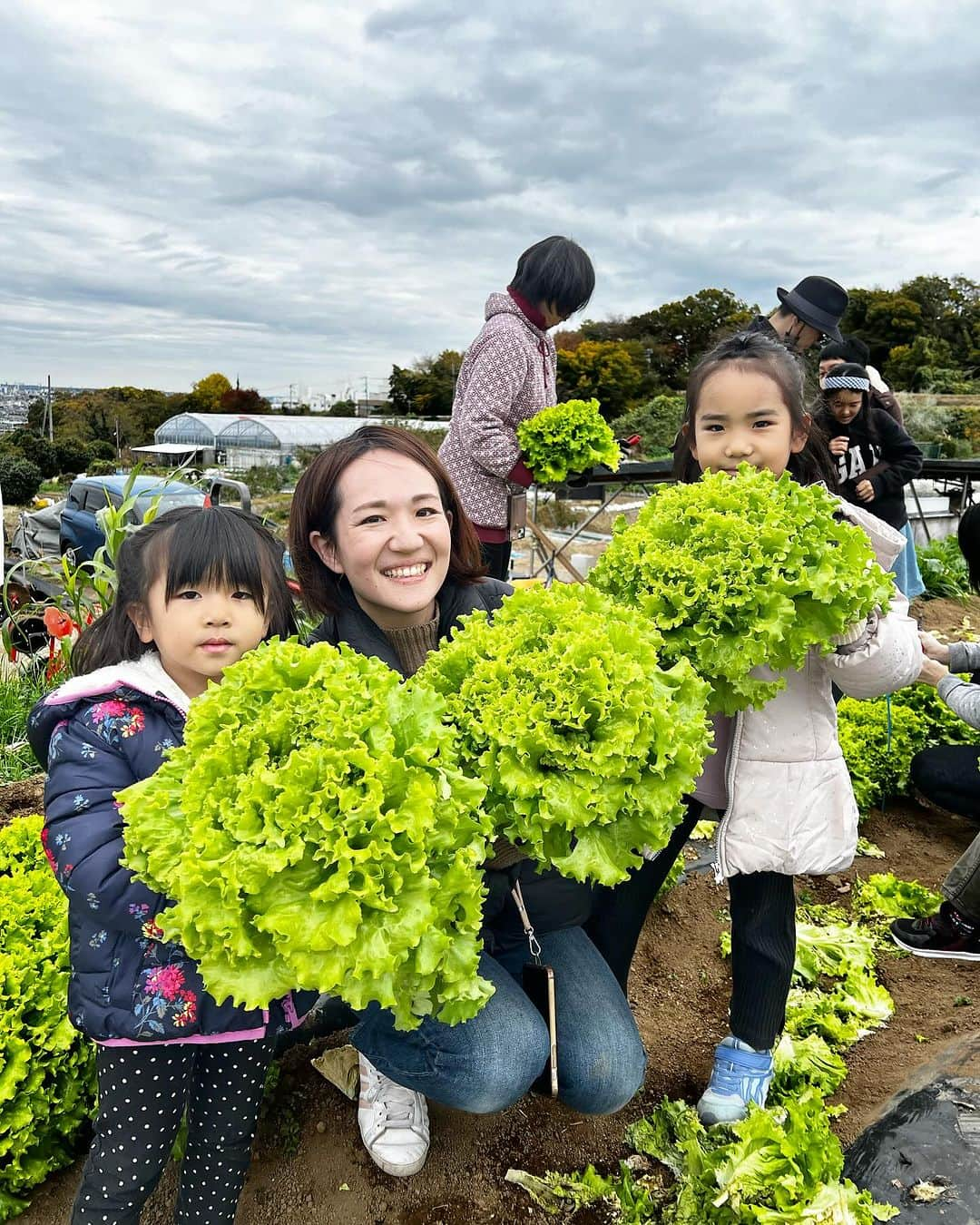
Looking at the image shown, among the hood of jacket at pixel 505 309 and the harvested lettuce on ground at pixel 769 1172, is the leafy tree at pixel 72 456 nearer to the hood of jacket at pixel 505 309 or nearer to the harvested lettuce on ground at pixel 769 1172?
the hood of jacket at pixel 505 309

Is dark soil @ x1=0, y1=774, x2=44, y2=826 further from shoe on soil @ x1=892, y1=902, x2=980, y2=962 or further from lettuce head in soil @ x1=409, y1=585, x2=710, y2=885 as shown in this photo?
shoe on soil @ x1=892, y1=902, x2=980, y2=962

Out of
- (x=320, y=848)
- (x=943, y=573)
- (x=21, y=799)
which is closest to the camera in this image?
(x=320, y=848)

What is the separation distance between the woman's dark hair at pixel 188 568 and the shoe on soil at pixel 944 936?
3.07 m

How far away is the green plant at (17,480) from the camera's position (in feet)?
89.0

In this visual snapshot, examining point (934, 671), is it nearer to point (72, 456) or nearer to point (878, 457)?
point (878, 457)

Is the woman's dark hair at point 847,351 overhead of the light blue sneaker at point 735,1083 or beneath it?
overhead

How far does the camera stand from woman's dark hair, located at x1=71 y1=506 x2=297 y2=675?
7.60 feet

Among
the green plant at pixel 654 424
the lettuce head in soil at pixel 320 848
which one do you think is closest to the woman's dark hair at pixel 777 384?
the lettuce head in soil at pixel 320 848

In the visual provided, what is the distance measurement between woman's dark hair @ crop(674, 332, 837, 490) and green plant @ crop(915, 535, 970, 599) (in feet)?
22.1

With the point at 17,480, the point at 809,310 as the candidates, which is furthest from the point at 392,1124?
the point at 17,480

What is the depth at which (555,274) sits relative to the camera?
4824 millimetres

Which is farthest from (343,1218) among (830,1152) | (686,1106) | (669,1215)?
(830,1152)

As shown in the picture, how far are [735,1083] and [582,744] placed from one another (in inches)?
61.2

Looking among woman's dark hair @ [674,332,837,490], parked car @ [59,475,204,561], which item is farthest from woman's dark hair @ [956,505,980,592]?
parked car @ [59,475,204,561]
